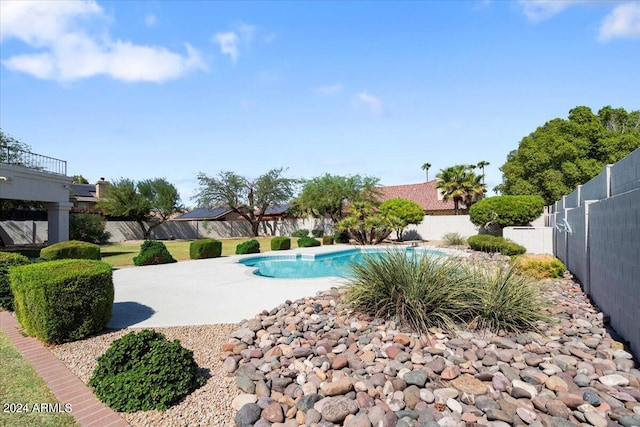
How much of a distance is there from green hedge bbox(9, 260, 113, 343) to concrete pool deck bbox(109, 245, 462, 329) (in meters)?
0.71

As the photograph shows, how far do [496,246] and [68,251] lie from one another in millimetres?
16731

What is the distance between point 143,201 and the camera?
31016 mm

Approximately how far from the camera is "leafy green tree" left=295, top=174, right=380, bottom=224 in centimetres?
2895

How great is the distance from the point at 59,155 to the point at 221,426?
18724 mm

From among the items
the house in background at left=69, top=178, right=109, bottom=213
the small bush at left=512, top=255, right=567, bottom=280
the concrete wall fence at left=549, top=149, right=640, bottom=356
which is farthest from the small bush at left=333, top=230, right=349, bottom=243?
the house in background at left=69, top=178, right=109, bottom=213

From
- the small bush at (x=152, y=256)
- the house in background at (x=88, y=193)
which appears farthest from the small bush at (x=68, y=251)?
the house in background at (x=88, y=193)

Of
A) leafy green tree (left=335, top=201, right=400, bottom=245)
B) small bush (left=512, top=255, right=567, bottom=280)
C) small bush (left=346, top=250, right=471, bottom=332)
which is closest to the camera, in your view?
small bush (left=346, top=250, right=471, bottom=332)

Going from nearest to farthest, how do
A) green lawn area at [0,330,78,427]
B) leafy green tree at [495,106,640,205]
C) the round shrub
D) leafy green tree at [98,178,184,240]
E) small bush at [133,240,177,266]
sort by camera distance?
green lawn area at [0,330,78,427] → small bush at [133,240,177,266] → the round shrub → leafy green tree at [495,106,640,205] → leafy green tree at [98,178,184,240]

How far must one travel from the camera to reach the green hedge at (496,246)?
49.5 ft

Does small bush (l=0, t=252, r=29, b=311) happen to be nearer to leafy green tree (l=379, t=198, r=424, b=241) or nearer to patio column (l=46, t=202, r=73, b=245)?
patio column (l=46, t=202, r=73, b=245)

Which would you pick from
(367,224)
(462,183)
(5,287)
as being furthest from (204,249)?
(462,183)

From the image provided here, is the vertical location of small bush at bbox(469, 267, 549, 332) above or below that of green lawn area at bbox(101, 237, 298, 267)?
above

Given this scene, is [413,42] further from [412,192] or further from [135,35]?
[412,192]

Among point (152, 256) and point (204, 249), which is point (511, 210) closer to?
point (204, 249)
